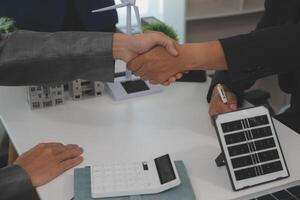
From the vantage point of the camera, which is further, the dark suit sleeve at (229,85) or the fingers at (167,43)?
the dark suit sleeve at (229,85)

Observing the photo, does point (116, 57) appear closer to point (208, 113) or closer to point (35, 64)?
point (35, 64)

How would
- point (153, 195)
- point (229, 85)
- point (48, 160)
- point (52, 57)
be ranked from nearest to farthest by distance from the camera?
point (153, 195), point (48, 160), point (52, 57), point (229, 85)

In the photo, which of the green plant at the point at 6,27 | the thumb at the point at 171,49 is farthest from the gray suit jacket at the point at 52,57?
the thumb at the point at 171,49

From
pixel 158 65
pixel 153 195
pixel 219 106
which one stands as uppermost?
pixel 158 65

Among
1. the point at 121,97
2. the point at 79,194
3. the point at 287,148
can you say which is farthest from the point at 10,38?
the point at 287,148

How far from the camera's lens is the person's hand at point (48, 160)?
1203mm

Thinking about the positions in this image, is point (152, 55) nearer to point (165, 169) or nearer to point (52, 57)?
point (52, 57)

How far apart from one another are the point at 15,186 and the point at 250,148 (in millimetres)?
652

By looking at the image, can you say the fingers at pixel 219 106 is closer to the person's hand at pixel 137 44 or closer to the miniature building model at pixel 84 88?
the person's hand at pixel 137 44

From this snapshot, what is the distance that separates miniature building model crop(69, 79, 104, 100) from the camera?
5.30 feet

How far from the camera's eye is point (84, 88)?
1638mm

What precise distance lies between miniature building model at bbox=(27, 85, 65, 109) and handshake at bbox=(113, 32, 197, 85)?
0.27 meters

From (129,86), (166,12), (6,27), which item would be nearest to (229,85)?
(129,86)

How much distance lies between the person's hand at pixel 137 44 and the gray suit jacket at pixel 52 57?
50 millimetres
